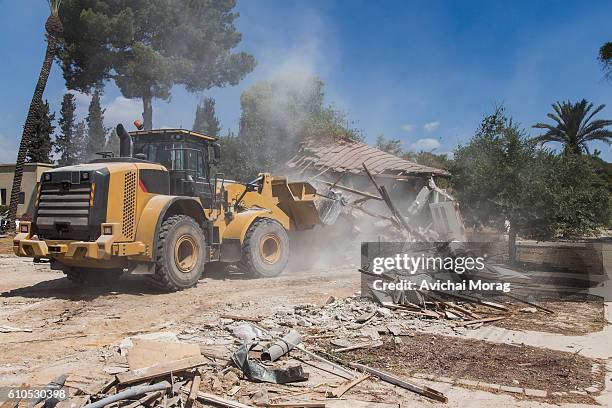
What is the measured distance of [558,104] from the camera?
3722 centimetres

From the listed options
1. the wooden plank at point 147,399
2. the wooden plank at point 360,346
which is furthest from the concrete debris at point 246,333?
the wooden plank at point 147,399

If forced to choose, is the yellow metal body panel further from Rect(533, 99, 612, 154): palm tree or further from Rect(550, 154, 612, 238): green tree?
Rect(533, 99, 612, 154): palm tree

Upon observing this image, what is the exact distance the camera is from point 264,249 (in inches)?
432

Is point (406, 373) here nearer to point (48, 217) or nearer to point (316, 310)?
point (316, 310)

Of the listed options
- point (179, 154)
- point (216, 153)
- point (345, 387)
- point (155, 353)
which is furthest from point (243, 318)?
point (216, 153)

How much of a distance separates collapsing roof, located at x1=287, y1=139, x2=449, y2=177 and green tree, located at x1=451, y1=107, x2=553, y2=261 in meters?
4.23

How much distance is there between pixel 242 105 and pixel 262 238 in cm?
2227

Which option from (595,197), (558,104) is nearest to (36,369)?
(595,197)

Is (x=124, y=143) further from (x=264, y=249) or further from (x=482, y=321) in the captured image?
(x=482, y=321)

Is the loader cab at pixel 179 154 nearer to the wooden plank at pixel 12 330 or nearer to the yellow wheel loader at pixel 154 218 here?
the yellow wheel loader at pixel 154 218

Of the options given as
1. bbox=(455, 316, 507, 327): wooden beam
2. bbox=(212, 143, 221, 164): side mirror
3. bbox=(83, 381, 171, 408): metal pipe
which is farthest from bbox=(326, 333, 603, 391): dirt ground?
bbox=(212, 143, 221, 164): side mirror

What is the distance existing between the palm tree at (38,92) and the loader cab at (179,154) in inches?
478

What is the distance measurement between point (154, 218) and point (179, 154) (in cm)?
191

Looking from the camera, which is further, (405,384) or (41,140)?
(41,140)
